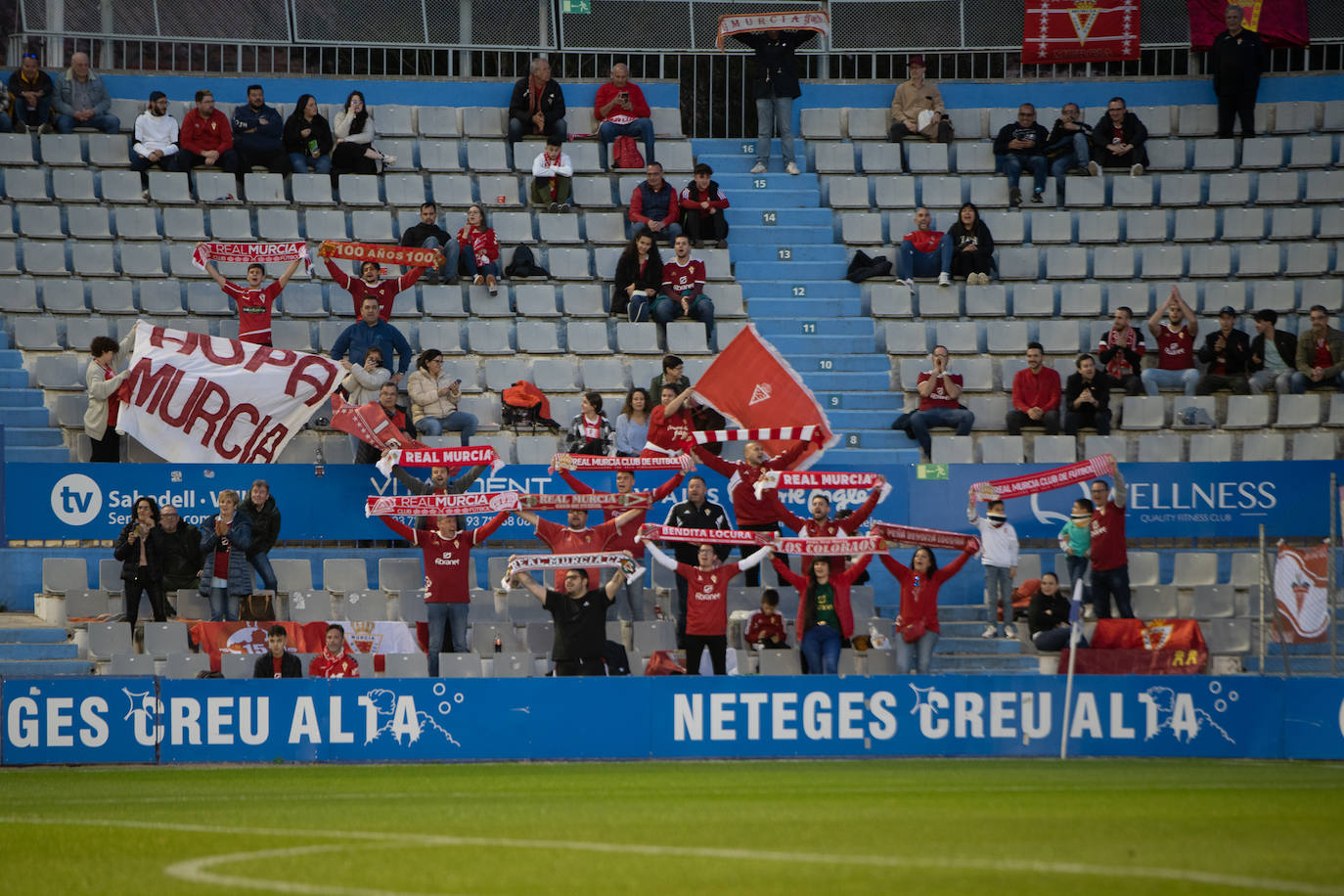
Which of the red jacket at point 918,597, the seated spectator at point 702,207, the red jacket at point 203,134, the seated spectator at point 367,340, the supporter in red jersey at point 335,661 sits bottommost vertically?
the supporter in red jersey at point 335,661

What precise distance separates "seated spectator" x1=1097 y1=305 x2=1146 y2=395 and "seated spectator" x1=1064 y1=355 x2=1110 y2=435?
21.6 inches

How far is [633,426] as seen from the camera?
60.3 feet

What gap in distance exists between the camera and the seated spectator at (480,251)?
70.2ft

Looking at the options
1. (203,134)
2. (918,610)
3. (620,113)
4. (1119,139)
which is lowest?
(918,610)

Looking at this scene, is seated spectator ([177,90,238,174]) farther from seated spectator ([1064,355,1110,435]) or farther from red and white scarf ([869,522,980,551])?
seated spectator ([1064,355,1110,435])

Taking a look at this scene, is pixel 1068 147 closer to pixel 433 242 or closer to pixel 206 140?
pixel 433 242

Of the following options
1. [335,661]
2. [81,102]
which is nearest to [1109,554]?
[335,661]

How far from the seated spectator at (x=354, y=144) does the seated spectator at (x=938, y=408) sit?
330 inches

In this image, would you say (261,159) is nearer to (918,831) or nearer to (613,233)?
(613,233)

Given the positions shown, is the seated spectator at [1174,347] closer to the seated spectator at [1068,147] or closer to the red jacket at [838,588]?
the seated spectator at [1068,147]

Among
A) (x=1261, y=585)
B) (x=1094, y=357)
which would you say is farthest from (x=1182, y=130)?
(x=1261, y=585)

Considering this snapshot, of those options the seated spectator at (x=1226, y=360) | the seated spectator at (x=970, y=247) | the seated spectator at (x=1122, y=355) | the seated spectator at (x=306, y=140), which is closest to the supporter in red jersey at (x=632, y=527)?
the seated spectator at (x=1122, y=355)

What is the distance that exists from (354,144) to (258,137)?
1.29 meters

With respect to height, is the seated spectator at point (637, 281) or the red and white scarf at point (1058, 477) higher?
the seated spectator at point (637, 281)
